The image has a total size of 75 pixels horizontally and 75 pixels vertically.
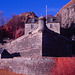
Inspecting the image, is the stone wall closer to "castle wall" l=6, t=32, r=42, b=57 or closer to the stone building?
the stone building

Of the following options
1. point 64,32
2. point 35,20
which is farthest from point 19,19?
point 64,32

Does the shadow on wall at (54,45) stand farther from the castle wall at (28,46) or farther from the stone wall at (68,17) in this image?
the stone wall at (68,17)

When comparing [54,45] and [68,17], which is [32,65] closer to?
[54,45]

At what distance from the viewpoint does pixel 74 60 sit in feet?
54.0

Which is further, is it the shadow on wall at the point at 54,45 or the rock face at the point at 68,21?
the rock face at the point at 68,21

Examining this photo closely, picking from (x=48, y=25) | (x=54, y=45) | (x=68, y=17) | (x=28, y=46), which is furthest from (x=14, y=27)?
(x=54, y=45)

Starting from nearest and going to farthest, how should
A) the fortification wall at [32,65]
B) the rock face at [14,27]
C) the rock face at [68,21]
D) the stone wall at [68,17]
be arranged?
1. the fortification wall at [32,65]
2. the rock face at [68,21]
3. the stone wall at [68,17]
4. the rock face at [14,27]

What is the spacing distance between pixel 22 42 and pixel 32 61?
1401 centimetres

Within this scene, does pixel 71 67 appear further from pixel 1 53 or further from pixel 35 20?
pixel 35 20

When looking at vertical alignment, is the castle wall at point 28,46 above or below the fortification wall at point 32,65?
above

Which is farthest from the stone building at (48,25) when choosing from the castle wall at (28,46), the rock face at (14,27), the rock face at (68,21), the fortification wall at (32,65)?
the fortification wall at (32,65)

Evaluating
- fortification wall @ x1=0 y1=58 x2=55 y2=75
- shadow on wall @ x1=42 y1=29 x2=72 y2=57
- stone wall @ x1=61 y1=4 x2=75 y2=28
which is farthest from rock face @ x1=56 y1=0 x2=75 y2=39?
fortification wall @ x1=0 y1=58 x2=55 y2=75

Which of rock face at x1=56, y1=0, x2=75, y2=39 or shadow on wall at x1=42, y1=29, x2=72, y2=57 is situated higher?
rock face at x1=56, y1=0, x2=75, y2=39

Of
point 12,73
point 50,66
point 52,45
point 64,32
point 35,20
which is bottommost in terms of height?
point 12,73
